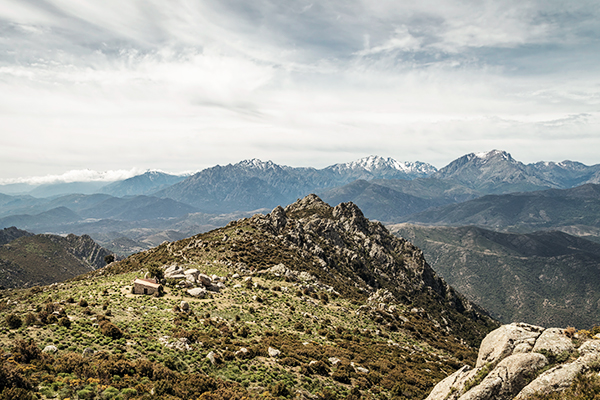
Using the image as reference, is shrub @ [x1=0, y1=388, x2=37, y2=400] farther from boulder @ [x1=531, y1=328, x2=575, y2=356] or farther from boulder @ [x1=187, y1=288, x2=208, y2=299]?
boulder @ [x1=531, y1=328, x2=575, y2=356]

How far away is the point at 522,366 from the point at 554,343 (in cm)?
318

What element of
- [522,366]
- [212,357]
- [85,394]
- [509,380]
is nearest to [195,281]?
[212,357]

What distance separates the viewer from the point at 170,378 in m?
23.0

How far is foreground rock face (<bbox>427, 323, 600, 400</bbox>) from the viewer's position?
58.1 ft

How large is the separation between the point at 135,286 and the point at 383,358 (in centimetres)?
3808

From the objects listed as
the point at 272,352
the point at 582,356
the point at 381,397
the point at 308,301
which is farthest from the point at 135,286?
the point at 582,356

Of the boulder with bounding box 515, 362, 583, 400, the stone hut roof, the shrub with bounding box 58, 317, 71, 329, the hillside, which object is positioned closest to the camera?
the boulder with bounding box 515, 362, 583, 400

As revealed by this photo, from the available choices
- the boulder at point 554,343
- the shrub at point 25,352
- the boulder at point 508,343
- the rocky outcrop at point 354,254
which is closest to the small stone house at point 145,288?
the shrub at point 25,352

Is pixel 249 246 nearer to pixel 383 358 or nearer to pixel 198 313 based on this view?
pixel 198 313

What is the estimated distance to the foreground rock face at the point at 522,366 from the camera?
17.7 m

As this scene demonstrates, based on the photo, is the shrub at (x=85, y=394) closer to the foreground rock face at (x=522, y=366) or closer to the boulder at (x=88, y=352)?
the boulder at (x=88, y=352)

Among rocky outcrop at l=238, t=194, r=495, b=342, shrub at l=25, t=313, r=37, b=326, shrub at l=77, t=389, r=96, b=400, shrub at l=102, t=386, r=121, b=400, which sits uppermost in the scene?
shrub at l=25, t=313, r=37, b=326

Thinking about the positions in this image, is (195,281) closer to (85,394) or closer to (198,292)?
(198,292)

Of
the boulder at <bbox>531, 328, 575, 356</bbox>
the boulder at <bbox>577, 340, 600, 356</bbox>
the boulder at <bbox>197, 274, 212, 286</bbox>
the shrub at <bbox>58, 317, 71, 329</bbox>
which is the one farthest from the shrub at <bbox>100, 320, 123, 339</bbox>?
the boulder at <bbox>577, 340, 600, 356</bbox>
